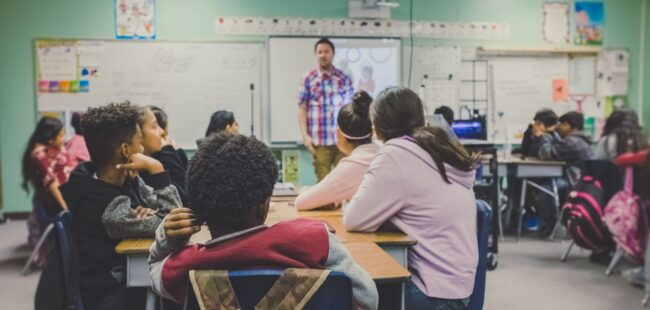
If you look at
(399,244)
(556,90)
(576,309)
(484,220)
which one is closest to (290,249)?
(399,244)

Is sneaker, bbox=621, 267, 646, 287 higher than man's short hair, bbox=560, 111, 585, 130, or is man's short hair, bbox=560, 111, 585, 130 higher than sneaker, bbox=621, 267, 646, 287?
man's short hair, bbox=560, 111, 585, 130

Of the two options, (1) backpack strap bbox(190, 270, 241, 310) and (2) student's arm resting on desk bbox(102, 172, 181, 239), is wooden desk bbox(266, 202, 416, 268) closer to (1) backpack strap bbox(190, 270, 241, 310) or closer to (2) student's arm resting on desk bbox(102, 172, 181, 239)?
(2) student's arm resting on desk bbox(102, 172, 181, 239)

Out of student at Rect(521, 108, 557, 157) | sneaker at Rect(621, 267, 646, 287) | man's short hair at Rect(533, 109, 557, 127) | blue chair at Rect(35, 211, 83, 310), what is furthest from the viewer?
man's short hair at Rect(533, 109, 557, 127)

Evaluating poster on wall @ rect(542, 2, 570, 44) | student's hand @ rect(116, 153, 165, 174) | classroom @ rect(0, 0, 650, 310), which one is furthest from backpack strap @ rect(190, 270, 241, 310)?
poster on wall @ rect(542, 2, 570, 44)

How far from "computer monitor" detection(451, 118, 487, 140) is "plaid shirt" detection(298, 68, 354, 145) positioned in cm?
96

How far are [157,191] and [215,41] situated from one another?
4.36 meters

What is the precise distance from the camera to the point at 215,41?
6.19 meters

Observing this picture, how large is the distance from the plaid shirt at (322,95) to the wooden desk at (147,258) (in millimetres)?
3187

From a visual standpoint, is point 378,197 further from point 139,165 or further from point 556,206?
point 556,206

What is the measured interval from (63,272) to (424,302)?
112cm

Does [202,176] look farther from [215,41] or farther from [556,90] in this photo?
[556,90]

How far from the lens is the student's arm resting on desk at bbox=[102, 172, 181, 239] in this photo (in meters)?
1.87

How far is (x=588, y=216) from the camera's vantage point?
13.3 feet

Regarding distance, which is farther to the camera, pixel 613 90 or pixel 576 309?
pixel 613 90
